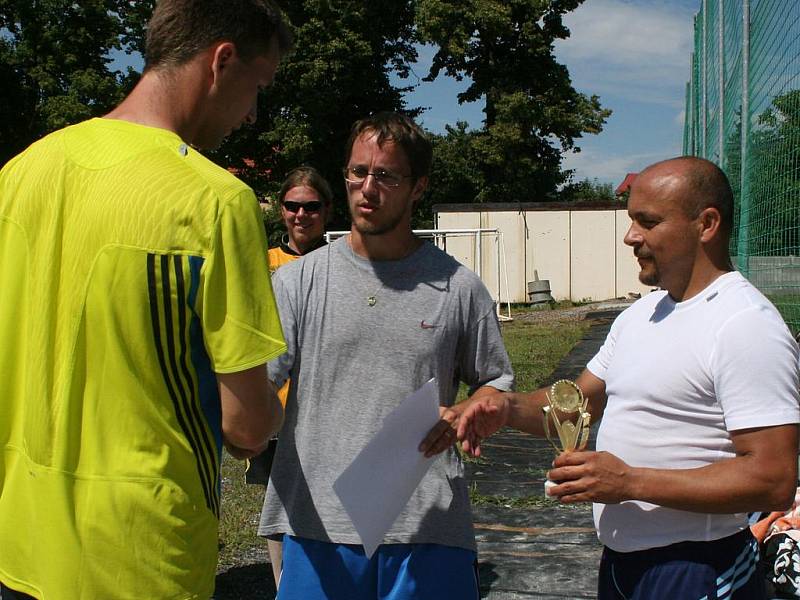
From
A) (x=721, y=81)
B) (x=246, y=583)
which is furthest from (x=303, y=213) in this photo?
(x=721, y=81)

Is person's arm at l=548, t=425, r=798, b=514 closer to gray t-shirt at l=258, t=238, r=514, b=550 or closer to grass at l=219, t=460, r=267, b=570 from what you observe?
gray t-shirt at l=258, t=238, r=514, b=550

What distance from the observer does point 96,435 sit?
5.11 feet

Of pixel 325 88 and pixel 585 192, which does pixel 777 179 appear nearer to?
pixel 325 88

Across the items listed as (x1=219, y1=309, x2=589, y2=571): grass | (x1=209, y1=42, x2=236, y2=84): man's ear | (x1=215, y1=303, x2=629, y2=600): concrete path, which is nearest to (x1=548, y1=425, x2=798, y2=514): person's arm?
(x1=209, y1=42, x2=236, y2=84): man's ear

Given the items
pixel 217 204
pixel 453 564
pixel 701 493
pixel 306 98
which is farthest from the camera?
pixel 306 98

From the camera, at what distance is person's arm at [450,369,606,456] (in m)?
2.36

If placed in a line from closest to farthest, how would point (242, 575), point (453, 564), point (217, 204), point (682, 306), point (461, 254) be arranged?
point (217, 204)
point (682, 306)
point (453, 564)
point (242, 575)
point (461, 254)

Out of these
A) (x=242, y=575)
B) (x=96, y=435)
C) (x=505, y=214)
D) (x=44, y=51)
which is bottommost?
(x=242, y=575)

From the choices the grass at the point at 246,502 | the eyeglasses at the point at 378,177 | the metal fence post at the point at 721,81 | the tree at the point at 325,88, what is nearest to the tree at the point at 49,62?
the tree at the point at 325,88

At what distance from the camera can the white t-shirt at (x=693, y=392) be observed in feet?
6.53

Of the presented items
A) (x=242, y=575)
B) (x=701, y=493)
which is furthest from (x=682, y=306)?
(x=242, y=575)

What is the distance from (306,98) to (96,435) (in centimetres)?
3344

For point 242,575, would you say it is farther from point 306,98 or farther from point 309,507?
point 306,98

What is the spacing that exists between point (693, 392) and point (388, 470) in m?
0.81
